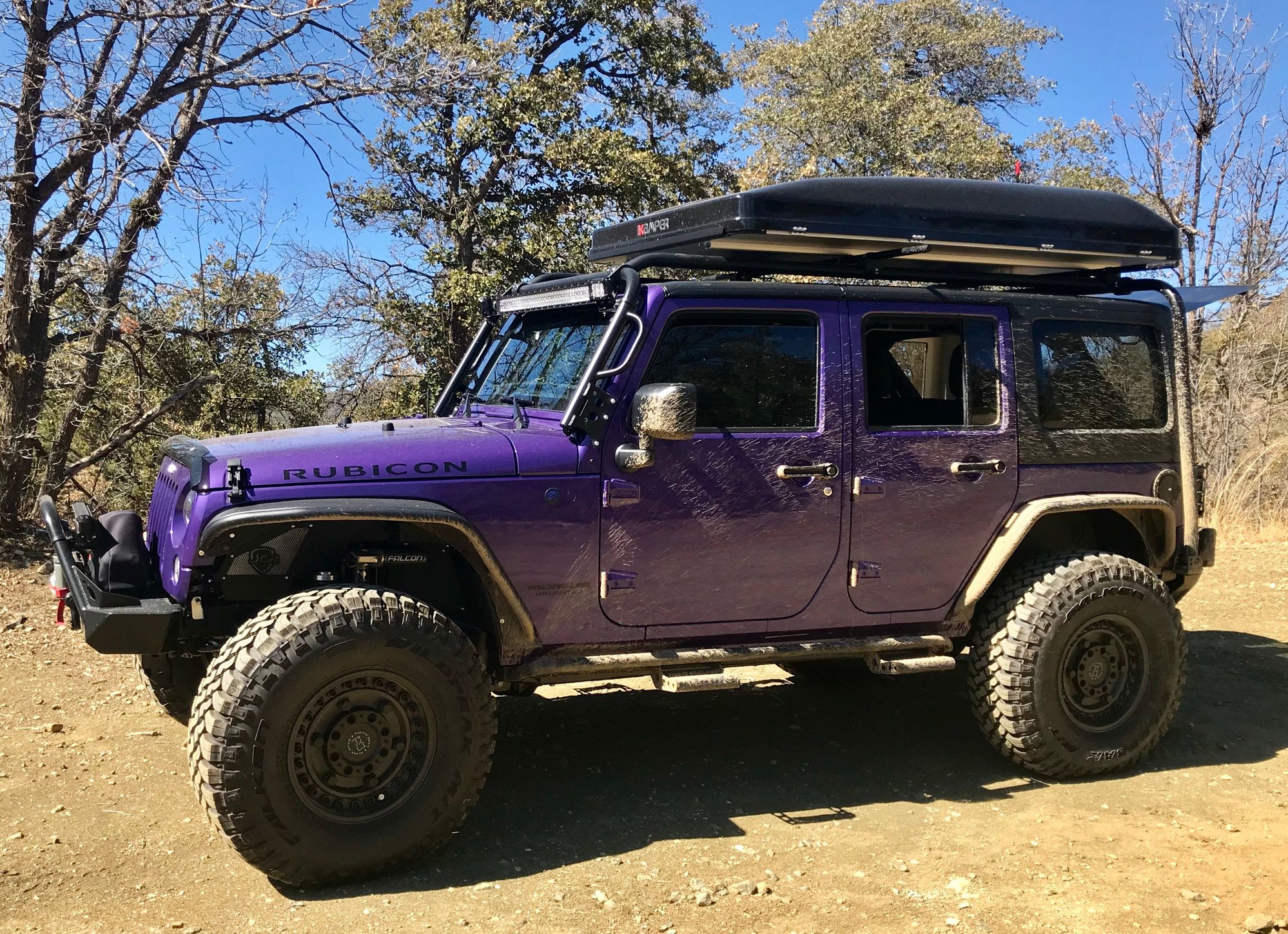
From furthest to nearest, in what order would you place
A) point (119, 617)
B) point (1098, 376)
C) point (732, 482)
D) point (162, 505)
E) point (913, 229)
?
point (1098, 376), point (913, 229), point (732, 482), point (162, 505), point (119, 617)

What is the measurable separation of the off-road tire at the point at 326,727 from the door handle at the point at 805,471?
1385 mm

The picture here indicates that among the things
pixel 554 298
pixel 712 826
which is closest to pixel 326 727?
pixel 712 826

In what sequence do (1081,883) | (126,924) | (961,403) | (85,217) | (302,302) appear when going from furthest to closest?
(302,302), (85,217), (961,403), (1081,883), (126,924)

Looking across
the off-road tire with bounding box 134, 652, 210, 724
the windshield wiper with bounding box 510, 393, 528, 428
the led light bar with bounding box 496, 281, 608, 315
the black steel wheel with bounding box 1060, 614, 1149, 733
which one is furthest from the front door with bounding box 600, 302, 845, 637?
the off-road tire with bounding box 134, 652, 210, 724

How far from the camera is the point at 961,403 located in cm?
475

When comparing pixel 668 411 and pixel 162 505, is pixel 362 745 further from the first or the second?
pixel 668 411

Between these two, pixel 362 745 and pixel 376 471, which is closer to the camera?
pixel 362 745

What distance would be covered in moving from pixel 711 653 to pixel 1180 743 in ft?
8.48

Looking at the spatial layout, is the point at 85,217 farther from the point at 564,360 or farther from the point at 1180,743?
the point at 1180,743

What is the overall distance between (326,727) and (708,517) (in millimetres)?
1562

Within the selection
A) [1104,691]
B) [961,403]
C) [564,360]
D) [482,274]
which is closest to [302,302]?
[482,274]

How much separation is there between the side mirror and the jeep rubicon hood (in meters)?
0.45

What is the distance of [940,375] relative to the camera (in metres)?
4.91

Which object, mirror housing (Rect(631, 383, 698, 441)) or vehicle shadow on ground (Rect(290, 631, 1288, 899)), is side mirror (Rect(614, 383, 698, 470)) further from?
vehicle shadow on ground (Rect(290, 631, 1288, 899))
